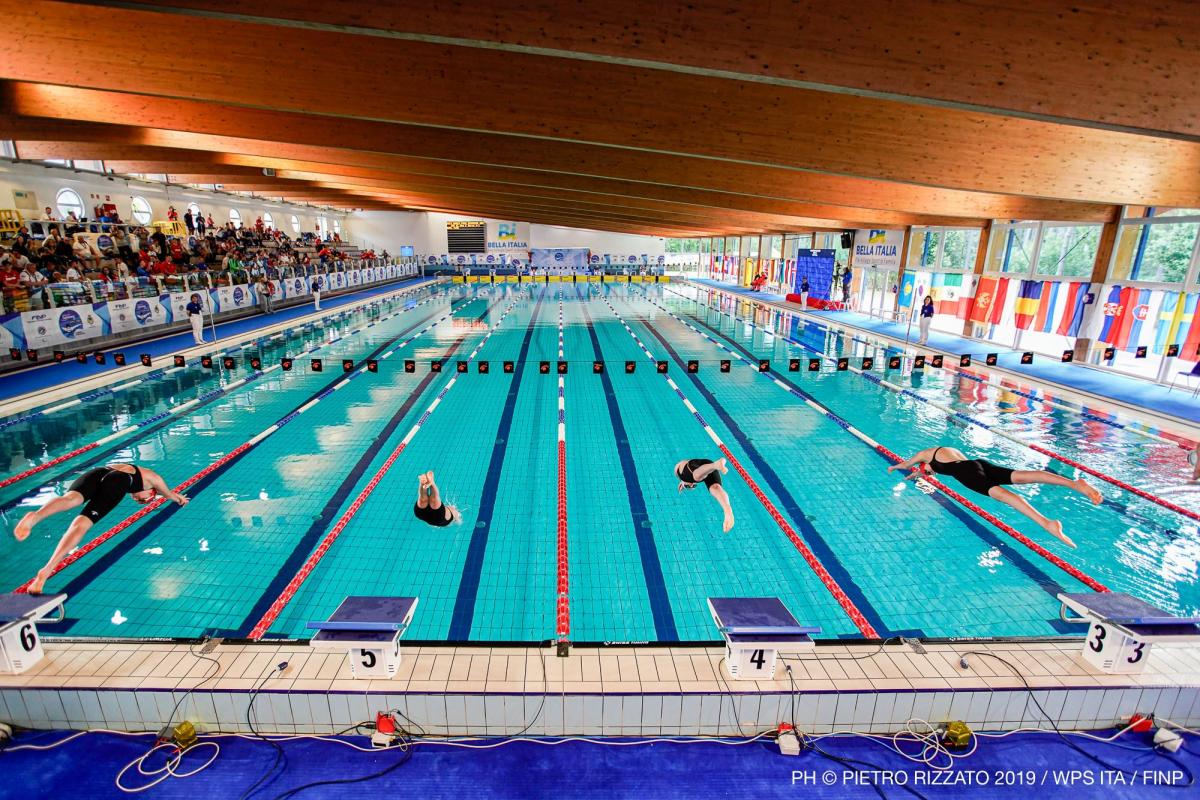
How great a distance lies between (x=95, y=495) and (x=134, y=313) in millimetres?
10217

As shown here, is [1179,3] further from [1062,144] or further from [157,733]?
[157,733]

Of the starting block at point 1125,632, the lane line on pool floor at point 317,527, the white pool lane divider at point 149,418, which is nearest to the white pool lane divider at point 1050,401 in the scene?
the starting block at point 1125,632

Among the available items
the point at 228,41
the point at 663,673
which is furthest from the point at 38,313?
the point at 663,673

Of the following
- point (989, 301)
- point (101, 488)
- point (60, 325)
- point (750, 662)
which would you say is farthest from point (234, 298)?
point (989, 301)

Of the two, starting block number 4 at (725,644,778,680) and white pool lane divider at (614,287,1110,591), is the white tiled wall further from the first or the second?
white pool lane divider at (614,287,1110,591)

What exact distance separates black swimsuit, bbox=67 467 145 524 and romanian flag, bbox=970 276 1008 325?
1576 centimetres

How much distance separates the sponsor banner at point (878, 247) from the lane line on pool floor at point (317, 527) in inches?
576

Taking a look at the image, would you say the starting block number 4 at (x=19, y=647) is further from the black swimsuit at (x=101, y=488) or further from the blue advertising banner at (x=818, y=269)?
the blue advertising banner at (x=818, y=269)

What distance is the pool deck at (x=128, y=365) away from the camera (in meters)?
8.34

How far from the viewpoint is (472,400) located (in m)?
9.05

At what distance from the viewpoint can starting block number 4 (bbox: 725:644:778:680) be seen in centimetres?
281

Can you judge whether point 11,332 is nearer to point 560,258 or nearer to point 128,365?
point 128,365

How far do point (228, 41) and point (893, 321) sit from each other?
16749 mm

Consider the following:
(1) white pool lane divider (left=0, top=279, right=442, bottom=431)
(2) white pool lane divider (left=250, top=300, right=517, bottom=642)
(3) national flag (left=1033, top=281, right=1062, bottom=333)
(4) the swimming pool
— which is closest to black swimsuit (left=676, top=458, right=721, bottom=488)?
(4) the swimming pool
